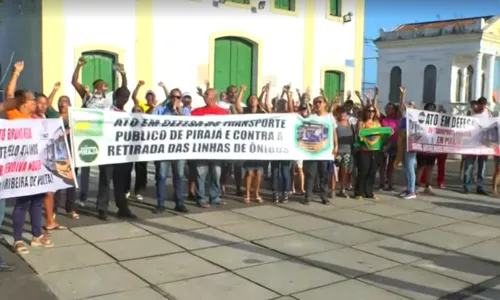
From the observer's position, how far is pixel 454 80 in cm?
3503

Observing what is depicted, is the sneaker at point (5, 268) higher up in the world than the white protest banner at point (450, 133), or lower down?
lower down

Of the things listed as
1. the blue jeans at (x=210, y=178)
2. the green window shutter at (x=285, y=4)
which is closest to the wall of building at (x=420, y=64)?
the green window shutter at (x=285, y=4)

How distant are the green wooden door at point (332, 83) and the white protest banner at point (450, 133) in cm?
749

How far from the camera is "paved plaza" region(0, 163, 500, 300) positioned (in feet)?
17.3

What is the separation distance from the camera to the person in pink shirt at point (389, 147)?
10.8 meters

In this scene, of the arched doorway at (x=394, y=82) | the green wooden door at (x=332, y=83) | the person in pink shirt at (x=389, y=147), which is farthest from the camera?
the arched doorway at (x=394, y=82)

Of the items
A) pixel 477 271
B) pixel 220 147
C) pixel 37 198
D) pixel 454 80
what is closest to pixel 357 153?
pixel 220 147

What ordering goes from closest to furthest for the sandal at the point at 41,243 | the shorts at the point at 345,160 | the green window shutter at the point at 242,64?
1. the sandal at the point at 41,243
2. the shorts at the point at 345,160
3. the green window shutter at the point at 242,64

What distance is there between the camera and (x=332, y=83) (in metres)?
18.6

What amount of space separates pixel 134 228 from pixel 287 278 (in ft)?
8.51

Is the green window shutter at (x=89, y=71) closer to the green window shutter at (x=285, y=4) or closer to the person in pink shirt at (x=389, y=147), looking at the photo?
the green window shutter at (x=285, y=4)

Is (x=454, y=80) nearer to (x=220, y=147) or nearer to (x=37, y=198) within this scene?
(x=220, y=147)

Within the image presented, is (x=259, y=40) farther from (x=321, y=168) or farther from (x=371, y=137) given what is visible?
(x=321, y=168)

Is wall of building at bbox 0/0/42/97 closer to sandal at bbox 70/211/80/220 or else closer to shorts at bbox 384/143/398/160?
sandal at bbox 70/211/80/220
